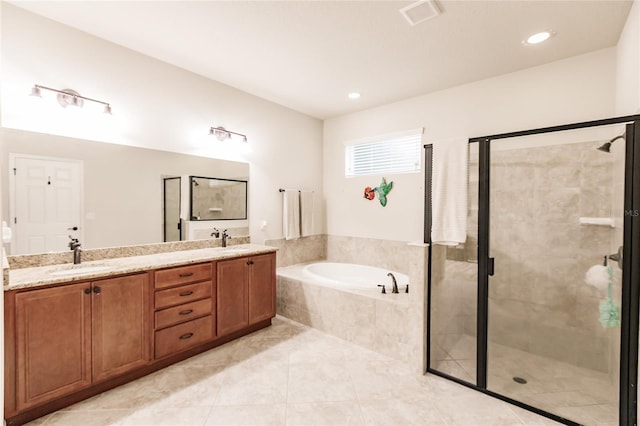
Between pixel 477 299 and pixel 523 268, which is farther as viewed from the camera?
pixel 523 268

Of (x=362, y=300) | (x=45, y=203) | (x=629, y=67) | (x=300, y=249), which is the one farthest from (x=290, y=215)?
(x=629, y=67)

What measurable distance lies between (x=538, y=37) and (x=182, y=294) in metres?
3.53

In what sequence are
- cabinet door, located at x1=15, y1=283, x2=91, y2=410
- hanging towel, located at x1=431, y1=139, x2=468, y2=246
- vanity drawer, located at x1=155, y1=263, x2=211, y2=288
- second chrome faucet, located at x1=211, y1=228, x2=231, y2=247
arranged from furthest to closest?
second chrome faucet, located at x1=211, y1=228, x2=231, y2=247 < vanity drawer, located at x1=155, y1=263, x2=211, y2=288 < hanging towel, located at x1=431, y1=139, x2=468, y2=246 < cabinet door, located at x1=15, y1=283, x2=91, y2=410

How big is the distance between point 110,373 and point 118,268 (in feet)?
2.42

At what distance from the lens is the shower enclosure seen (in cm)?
222

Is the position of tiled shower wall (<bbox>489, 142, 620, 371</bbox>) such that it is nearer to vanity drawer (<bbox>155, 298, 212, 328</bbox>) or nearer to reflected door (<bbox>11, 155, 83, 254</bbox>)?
vanity drawer (<bbox>155, 298, 212, 328</bbox>)

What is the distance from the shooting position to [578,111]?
282 cm

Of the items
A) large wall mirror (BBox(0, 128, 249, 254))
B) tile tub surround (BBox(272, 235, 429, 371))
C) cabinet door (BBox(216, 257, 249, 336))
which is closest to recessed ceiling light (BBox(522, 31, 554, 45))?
tile tub surround (BBox(272, 235, 429, 371))

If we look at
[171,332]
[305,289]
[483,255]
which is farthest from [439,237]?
[171,332]

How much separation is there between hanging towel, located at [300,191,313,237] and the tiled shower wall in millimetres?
2424

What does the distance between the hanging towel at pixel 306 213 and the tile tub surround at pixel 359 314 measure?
28.0 inches

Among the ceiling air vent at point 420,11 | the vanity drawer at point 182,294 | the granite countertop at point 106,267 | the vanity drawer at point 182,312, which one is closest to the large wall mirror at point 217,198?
the granite countertop at point 106,267

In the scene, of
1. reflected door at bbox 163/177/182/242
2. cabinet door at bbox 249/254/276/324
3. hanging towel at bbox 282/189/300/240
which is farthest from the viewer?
hanging towel at bbox 282/189/300/240

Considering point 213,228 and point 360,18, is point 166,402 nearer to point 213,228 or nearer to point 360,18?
point 213,228
